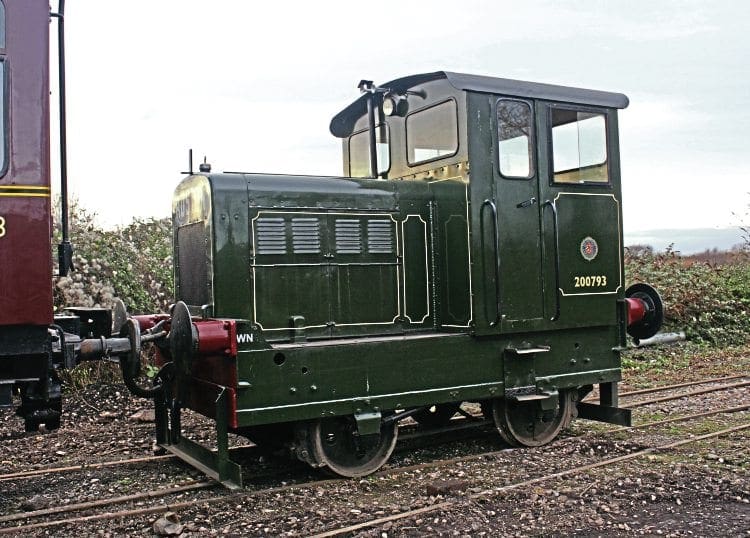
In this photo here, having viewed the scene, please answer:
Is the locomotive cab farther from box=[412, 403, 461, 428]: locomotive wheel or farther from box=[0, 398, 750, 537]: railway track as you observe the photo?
box=[412, 403, 461, 428]: locomotive wheel

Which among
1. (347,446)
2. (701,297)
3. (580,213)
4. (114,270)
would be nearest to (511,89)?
(580,213)

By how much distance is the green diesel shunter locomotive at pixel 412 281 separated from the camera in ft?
19.4

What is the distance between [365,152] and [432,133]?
3.70 ft

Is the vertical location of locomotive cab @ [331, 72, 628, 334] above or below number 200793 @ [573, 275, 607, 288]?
above

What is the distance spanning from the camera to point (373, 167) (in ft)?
24.3

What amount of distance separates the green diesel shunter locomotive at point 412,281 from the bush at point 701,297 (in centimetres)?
830

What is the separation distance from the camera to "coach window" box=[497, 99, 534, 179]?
6770 millimetres

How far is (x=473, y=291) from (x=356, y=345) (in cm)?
118

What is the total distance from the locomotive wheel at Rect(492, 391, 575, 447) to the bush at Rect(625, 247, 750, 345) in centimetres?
869

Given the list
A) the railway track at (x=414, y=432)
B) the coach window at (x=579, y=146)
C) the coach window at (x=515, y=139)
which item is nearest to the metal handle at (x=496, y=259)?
the coach window at (x=515, y=139)

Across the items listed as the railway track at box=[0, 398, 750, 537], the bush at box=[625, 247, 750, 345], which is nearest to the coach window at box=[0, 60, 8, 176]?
the railway track at box=[0, 398, 750, 537]

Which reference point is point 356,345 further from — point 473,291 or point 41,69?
point 41,69

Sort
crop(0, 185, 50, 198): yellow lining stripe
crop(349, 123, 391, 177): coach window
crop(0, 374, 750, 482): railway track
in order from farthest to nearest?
crop(349, 123, 391, 177): coach window → crop(0, 374, 750, 482): railway track → crop(0, 185, 50, 198): yellow lining stripe

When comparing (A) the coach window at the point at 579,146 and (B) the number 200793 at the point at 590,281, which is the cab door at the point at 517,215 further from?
(B) the number 200793 at the point at 590,281
